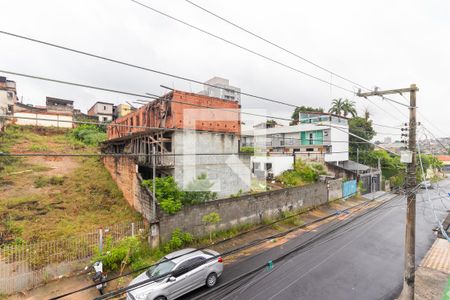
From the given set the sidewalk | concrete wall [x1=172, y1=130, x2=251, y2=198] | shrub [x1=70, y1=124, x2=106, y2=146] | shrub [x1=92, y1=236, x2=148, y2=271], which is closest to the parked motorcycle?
shrub [x1=92, y1=236, x2=148, y2=271]

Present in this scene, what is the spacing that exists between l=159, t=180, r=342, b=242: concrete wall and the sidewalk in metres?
8.08

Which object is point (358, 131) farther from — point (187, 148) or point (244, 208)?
point (187, 148)

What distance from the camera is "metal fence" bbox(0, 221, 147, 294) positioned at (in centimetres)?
792

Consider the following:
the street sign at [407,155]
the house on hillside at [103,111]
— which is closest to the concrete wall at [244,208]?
the street sign at [407,155]

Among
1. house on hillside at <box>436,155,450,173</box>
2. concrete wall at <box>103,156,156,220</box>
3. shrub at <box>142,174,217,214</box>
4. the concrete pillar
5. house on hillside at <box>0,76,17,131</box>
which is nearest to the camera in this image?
the concrete pillar

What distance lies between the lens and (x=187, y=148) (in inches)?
575

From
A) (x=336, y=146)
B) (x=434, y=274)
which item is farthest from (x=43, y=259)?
(x=336, y=146)

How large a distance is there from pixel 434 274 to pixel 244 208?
30.9ft

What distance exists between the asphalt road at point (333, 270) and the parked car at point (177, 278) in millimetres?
447

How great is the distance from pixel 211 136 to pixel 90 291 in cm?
1052

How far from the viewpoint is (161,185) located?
11.9 meters

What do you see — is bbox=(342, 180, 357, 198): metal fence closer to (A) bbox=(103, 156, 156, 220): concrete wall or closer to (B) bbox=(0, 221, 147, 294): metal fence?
(A) bbox=(103, 156, 156, 220): concrete wall

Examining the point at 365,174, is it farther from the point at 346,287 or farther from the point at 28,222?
the point at 28,222

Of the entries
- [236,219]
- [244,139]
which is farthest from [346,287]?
[244,139]
